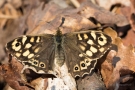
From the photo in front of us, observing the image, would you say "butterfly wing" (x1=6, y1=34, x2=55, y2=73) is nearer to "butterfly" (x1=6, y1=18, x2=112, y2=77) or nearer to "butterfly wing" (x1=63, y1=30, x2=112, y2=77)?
"butterfly" (x1=6, y1=18, x2=112, y2=77)

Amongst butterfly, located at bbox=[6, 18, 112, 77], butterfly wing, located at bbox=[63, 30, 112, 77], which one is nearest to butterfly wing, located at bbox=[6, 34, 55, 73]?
butterfly, located at bbox=[6, 18, 112, 77]

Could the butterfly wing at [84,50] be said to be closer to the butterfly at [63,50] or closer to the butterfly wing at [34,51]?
the butterfly at [63,50]

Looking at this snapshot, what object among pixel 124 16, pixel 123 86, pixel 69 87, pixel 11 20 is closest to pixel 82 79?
pixel 69 87

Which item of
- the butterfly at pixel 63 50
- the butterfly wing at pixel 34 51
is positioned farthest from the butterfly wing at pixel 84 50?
the butterfly wing at pixel 34 51

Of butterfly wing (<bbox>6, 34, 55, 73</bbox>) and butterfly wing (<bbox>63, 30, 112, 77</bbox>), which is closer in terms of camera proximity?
butterfly wing (<bbox>63, 30, 112, 77</bbox>)

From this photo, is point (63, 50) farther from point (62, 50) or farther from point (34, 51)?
point (34, 51)

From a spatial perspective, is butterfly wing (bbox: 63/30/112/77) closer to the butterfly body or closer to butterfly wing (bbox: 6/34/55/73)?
the butterfly body

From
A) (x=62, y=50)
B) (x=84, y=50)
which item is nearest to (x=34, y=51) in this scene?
(x=62, y=50)
